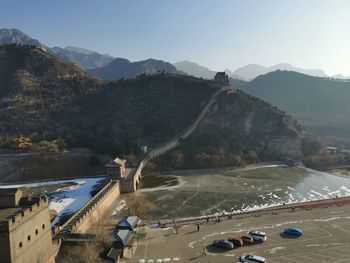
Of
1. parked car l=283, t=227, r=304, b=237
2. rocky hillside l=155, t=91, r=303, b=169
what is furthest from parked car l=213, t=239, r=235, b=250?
rocky hillside l=155, t=91, r=303, b=169

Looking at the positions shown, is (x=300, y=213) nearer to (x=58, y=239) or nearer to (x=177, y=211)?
(x=177, y=211)

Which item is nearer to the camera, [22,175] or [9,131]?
[22,175]

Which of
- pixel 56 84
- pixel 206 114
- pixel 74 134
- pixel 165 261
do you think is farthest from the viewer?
pixel 56 84

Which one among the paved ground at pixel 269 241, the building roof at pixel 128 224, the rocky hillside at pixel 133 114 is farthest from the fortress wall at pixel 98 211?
the rocky hillside at pixel 133 114

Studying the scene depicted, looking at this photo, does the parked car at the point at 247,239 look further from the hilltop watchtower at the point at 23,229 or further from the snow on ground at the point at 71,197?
the snow on ground at the point at 71,197

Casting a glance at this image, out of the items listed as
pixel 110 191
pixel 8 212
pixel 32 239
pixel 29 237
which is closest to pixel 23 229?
pixel 29 237

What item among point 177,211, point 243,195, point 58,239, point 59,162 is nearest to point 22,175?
point 59,162

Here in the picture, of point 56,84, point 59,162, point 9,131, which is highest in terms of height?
point 56,84

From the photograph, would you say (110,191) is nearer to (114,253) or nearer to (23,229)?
(114,253)
